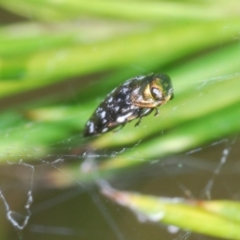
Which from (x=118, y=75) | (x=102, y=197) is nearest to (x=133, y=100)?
(x=118, y=75)

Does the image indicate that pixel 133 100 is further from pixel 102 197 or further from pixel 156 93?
pixel 102 197

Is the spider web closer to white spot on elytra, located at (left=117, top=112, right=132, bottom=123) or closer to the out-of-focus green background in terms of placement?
the out-of-focus green background

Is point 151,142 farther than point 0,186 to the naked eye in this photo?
No

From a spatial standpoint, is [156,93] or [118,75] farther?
[118,75]

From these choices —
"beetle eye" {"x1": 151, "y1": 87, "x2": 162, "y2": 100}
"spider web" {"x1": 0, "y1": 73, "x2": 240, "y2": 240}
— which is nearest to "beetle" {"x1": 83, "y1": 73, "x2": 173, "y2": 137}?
"beetle eye" {"x1": 151, "y1": 87, "x2": 162, "y2": 100}

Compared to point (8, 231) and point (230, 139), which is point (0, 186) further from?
point (230, 139)

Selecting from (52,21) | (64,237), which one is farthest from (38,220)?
(52,21)

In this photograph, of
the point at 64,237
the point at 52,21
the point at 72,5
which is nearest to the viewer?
the point at 72,5
